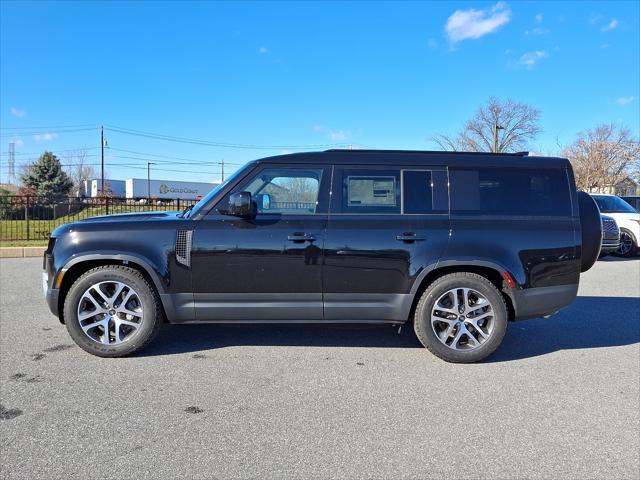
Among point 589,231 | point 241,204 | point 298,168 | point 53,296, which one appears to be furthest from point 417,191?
point 53,296

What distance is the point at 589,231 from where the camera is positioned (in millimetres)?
4270

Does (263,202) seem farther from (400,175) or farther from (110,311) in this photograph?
(110,311)

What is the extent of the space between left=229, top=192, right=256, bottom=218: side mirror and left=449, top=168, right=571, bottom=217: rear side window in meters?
1.87

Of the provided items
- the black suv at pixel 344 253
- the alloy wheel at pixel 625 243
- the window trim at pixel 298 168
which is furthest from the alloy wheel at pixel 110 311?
the alloy wheel at pixel 625 243

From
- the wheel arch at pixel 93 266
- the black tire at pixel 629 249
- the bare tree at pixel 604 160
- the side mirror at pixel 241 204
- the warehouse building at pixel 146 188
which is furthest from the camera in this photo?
the warehouse building at pixel 146 188

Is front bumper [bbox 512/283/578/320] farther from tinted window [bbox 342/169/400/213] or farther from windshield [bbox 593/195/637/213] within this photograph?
windshield [bbox 593/195/637/213]

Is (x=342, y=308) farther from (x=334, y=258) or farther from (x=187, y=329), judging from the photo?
(x=187, y=329)

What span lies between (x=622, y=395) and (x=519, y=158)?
2195mm

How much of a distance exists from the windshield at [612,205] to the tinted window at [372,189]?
34.7ft

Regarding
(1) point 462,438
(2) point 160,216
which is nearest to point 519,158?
(1) point 462,438

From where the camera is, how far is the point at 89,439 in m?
2.72

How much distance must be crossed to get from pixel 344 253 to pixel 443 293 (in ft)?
3.26

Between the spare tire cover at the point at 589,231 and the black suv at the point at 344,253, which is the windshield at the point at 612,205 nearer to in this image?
the spare tire cover at the point at 589,231

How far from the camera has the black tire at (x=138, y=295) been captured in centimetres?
401
